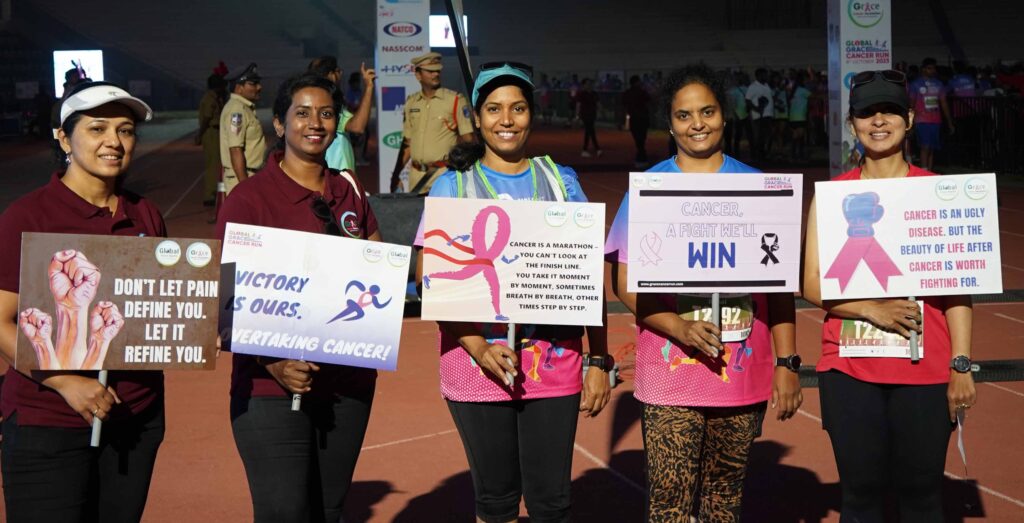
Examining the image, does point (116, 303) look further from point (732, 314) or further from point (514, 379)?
point (732, 314)

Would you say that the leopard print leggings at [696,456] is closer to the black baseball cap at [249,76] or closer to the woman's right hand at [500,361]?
the woman's right hand at [500,361]

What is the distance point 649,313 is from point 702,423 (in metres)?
0.45

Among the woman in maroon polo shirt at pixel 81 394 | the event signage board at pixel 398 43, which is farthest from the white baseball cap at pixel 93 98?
the event signage board at pixel 398 43

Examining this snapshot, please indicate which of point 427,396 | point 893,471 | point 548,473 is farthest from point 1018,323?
point 548,473

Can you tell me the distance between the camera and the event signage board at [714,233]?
4.43 m

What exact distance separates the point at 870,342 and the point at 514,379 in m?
1.29

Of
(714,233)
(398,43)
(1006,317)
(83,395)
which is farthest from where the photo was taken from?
(398,43)

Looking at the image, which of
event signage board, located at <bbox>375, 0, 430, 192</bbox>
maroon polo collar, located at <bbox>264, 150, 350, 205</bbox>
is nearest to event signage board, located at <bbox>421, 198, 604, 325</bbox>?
maroon polo collar, located at <bbox>264, 150, 350, 205</bbox>

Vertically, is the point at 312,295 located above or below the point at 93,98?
below

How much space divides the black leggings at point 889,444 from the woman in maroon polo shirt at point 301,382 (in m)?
1.72

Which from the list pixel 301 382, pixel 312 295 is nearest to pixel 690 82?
pixel 312 295

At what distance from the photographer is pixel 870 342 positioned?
14.9 ft

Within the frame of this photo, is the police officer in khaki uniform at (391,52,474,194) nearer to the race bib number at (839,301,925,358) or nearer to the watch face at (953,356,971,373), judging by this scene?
A: the race bib number at (839,301,925,358)

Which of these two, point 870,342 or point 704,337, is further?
point 870,342
